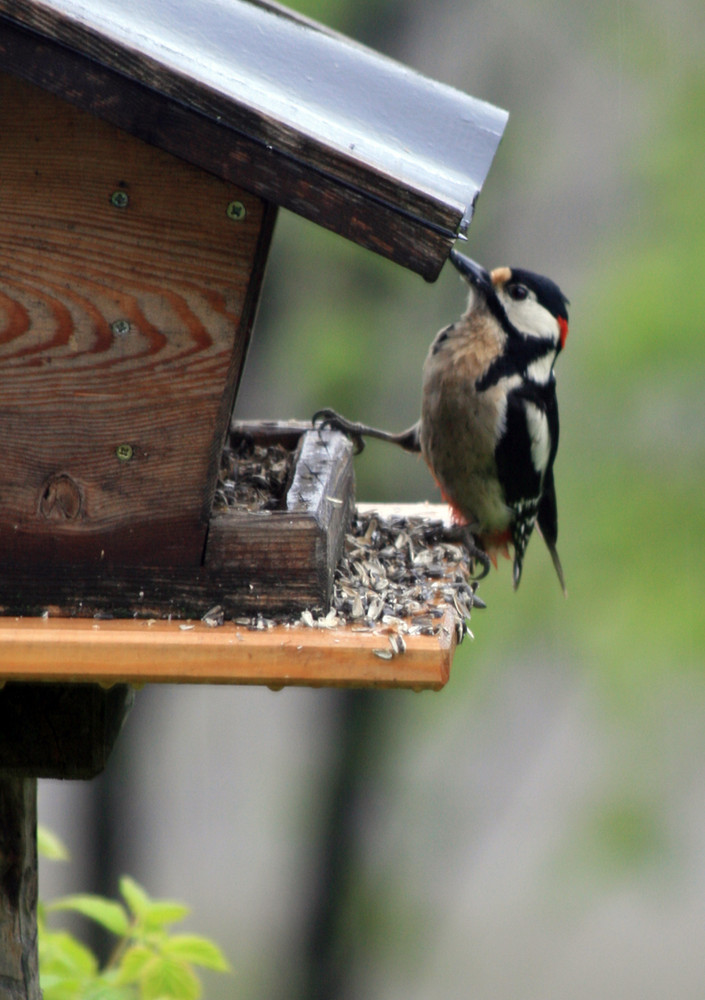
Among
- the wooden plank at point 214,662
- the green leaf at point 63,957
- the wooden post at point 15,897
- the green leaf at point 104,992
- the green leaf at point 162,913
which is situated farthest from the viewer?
the green leaf at point 63,957

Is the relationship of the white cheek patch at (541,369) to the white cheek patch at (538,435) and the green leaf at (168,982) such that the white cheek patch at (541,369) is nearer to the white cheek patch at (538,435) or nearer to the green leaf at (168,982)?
the white cheek patch at (538,435)

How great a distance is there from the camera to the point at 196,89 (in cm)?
172

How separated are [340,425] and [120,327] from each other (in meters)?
1.30

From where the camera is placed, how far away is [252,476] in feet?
9.04

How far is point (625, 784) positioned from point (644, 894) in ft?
11.4

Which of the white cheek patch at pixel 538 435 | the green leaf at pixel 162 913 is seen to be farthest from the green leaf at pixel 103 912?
the white cheek patch at pixel 538 435

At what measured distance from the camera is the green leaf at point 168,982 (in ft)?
7.76

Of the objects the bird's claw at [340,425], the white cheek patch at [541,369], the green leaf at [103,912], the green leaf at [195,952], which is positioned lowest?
the green leaf at [195,952]

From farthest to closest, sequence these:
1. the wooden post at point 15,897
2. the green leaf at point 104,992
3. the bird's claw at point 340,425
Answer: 1. the bird's claw at point 340,425
2. the wooden post at point 15,897
3. the green leaf at point 104,992

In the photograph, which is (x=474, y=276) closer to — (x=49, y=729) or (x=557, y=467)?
(x=49, y=729)

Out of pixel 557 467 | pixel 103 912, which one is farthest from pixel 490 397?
pixel 557 467

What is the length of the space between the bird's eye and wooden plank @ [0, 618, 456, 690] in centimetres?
168

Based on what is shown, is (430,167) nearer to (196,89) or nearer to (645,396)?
(196,89)

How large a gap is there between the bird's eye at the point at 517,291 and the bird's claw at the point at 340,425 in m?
0.54
